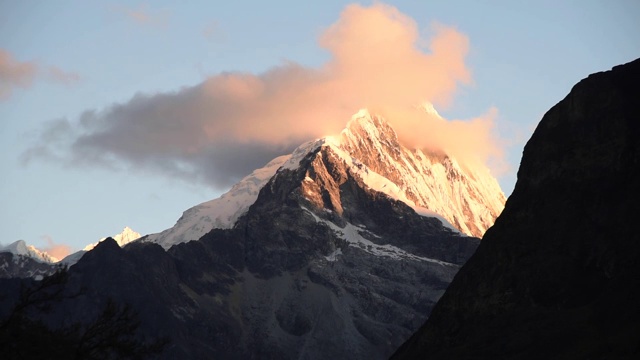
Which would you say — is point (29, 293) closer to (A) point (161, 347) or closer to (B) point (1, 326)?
(B) point (1, 326)

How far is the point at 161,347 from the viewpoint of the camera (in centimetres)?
8519

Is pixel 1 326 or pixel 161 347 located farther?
pixel 161 347

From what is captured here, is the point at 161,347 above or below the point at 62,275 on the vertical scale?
below

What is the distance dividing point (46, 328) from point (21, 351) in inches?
136

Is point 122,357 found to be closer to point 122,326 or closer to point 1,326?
point 122,326

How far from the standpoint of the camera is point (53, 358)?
76000mm

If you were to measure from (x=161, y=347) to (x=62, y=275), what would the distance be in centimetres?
965

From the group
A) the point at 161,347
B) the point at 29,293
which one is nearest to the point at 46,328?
the point at 29,293

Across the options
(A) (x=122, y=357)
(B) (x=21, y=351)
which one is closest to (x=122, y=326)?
(A) (x=122, y=357)

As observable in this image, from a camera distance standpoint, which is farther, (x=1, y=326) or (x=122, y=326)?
(x=122, y=326)

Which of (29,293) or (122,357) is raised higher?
(29,293)

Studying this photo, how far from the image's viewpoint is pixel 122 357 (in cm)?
7950

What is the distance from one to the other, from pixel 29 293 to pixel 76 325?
21.5 ft

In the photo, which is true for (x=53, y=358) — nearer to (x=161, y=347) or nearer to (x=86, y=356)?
(x=86, y=356)
